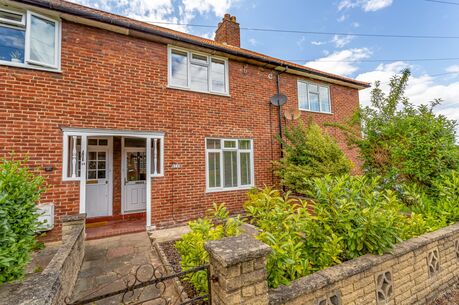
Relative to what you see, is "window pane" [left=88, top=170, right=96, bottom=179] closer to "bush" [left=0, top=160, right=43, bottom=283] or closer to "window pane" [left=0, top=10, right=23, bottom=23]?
"window pane" [left=0, top=10, right=23, bottom=23]

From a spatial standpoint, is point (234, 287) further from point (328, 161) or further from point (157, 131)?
point (328, 161)

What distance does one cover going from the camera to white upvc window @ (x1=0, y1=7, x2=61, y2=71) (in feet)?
14.7

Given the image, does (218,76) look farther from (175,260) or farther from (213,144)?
(175,260)

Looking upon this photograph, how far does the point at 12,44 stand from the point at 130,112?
105 inches

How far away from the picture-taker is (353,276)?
233 centimetres

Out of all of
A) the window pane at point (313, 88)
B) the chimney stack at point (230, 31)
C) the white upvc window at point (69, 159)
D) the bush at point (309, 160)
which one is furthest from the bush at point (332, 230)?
the chimney stack at point (230, 31)

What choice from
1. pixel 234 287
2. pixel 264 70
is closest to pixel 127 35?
pixel 264 70

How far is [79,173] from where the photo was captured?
545 cm

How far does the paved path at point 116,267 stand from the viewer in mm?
2994

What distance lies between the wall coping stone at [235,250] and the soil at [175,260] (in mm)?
1141

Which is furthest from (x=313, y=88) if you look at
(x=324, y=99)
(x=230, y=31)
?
(x=230, y=31)

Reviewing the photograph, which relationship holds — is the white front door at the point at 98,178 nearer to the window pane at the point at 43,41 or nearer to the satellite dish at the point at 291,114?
the window pane at the point at 43,41

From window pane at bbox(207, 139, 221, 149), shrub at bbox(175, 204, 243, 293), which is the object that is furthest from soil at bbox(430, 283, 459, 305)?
window pane at bbox(207, 139, 221, 149)

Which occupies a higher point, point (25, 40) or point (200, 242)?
point (25, 40)
